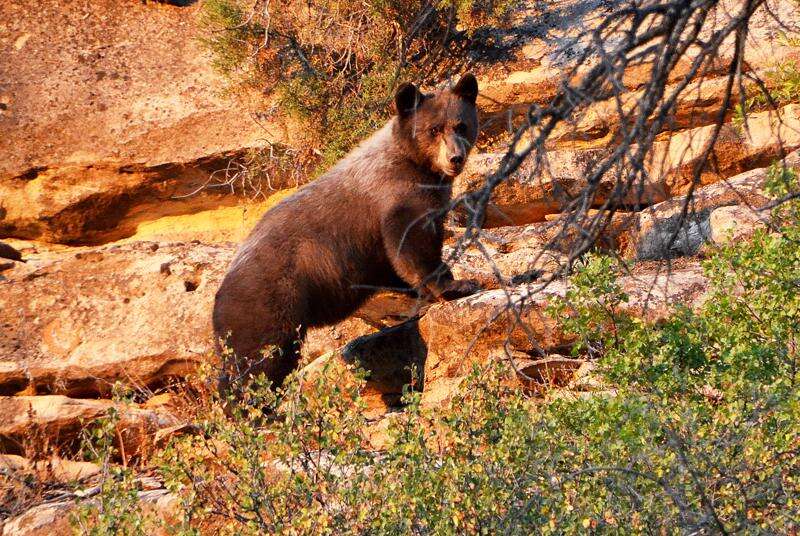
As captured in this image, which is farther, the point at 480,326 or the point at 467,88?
the point at 467,88

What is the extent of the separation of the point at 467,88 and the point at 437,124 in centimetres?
51

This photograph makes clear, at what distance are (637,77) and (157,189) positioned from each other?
5.88m

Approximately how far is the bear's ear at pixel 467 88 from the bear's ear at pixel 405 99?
0.32 meters

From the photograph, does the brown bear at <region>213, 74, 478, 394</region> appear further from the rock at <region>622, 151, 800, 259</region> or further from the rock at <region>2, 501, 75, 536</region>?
the rock at <region>622, 151, 800, 259</region>

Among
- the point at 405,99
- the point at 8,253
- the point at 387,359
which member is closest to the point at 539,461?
the point at 387,359

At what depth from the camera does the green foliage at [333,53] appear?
11078mm

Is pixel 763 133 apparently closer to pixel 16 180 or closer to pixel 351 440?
pixel 351 440

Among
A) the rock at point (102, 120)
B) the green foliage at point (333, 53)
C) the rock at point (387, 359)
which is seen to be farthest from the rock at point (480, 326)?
the rock at point (102, 120)

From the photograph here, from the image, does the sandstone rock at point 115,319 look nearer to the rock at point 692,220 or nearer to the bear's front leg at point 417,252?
the bear's front leg at point 417,252

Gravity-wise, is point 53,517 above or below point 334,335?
above

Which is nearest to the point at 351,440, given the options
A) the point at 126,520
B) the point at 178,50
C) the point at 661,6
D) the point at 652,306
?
the point at 126,520

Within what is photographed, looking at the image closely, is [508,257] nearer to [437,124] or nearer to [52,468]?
[437,124]

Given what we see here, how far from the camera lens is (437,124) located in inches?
329

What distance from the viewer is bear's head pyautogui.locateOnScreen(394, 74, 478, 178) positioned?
26.7 ft
